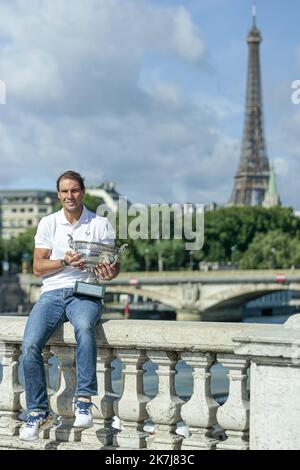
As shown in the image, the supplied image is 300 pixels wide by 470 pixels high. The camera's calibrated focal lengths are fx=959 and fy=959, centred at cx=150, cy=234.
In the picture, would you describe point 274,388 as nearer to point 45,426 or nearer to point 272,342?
point 272,342

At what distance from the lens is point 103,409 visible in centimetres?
618

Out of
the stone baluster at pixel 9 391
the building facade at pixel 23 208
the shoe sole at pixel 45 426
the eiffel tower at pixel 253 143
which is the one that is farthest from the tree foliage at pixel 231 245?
the shoe sole at pixel 45 426

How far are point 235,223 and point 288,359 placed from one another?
98186 millimetres

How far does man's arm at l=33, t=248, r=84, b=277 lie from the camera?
612cm

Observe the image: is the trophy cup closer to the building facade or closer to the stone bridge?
the stone bridge

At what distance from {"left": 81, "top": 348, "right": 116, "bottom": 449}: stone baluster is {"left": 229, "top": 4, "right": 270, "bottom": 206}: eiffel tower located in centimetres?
14176

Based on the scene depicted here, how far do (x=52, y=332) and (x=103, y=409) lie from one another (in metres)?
0.60

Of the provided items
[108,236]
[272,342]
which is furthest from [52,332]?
[272,342]

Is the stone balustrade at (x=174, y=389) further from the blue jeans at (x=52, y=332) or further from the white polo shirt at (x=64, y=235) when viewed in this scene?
the white polo shirt at (x=64, y=235)

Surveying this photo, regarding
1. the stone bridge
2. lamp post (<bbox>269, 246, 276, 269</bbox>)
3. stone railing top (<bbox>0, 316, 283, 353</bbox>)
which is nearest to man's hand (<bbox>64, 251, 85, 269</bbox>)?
stone railing top (<bbox>0, 316, 283, 353</bbox>)

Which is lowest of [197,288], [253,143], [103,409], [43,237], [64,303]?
[103,409]

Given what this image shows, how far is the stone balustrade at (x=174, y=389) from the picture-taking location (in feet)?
17.4

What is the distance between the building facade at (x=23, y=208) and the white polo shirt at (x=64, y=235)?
162 metres

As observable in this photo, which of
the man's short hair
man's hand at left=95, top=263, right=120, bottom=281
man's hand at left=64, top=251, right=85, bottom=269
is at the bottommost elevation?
man's hand at left=95, top=263, right=120, bottom=281
